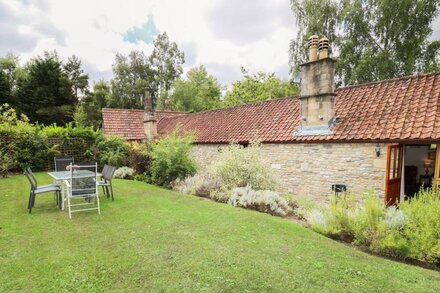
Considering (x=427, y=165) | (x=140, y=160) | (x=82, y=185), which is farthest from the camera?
(x=140, y=160)

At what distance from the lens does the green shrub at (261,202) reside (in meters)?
7.59

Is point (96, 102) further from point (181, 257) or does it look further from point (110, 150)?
point (181, 257)

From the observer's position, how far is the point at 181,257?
4129mm

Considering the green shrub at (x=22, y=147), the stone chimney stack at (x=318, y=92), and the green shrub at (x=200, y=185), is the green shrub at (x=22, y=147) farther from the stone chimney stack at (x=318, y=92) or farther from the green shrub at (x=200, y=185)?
the stone chimney stack at (x=318, y=92)

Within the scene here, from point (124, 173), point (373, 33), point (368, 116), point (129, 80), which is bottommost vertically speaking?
point (124, 173)

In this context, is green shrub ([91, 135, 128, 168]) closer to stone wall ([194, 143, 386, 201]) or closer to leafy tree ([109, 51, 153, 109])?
stone wall ([194, 143, 386, 201])

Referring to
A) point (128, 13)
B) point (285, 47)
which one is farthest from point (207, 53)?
point (128, 13)

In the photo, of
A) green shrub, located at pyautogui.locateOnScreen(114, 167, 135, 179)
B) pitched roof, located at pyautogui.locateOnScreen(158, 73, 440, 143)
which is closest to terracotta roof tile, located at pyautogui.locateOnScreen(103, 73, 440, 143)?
pitched roof, located at pyautogui.locateOnScreen(158, 73, 440, 143)

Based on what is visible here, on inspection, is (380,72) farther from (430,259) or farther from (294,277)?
(294,277)

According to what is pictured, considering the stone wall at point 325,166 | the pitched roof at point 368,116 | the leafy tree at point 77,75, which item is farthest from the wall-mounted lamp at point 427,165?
the leafy tree at point 77,75

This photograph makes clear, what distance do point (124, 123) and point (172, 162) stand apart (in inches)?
375

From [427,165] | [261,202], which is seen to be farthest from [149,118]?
[427,165]

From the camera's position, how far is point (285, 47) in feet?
72.2

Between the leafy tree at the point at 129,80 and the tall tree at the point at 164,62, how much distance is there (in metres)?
1.02
